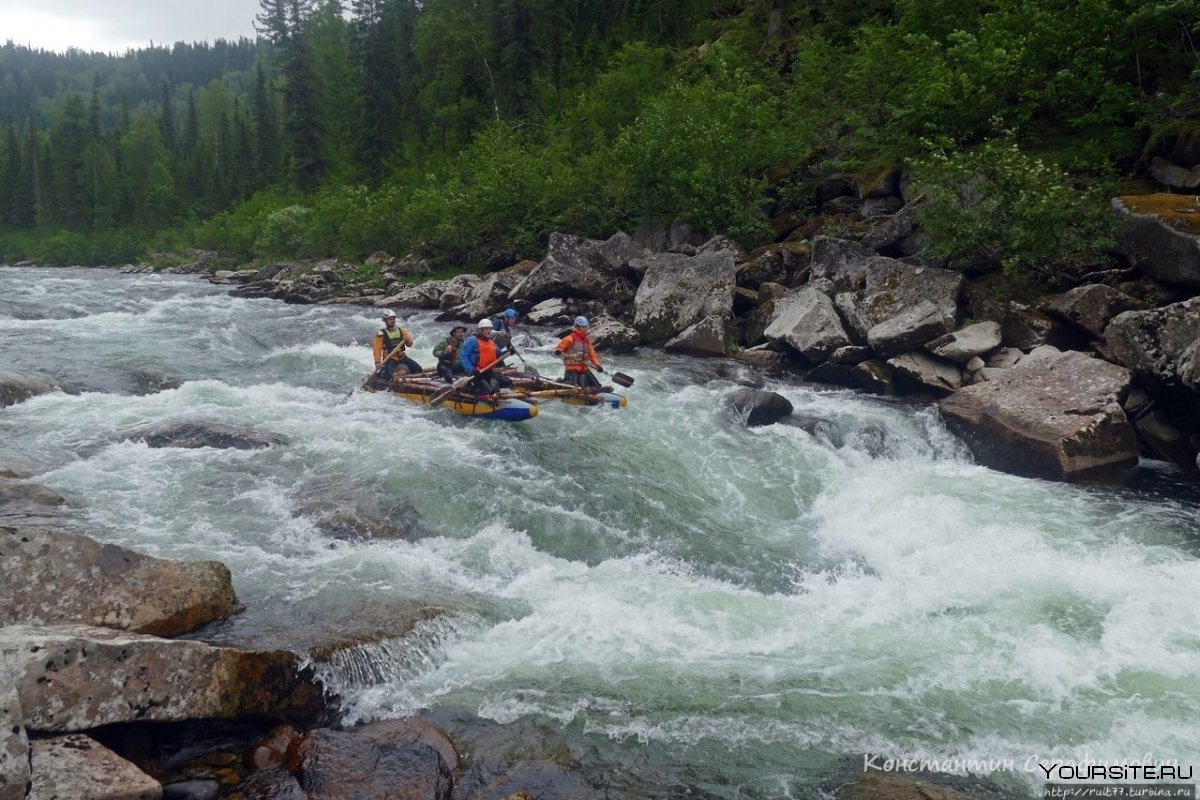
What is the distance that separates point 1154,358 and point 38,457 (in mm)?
15471

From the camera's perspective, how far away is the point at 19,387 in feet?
43.3

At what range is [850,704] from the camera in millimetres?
A: 6016

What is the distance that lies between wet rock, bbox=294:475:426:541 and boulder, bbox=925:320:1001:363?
1030 cm

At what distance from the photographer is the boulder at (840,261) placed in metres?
17.0

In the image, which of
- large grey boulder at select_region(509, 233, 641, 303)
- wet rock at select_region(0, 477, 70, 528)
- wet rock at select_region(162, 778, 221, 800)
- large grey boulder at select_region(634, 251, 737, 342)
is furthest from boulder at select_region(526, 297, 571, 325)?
wet rock at select_region(162, 778, 221, 800)

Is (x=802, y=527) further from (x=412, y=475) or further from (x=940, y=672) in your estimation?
(x=412, y=475)

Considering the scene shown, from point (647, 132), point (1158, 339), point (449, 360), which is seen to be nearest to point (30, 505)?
point (449, 360)

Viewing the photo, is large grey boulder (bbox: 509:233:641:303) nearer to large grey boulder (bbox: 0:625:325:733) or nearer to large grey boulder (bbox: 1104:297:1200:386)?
large grey boulder (bbox: 1104:297:1200:386)

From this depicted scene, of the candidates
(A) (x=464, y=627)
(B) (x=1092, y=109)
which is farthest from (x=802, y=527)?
(B) (x=1092, y=109)

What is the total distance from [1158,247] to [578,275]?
13716 mm


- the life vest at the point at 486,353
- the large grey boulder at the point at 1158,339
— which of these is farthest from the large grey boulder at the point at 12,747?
the large grey boulder at the point at 1158,339

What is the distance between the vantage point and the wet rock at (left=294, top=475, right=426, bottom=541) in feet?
28.3

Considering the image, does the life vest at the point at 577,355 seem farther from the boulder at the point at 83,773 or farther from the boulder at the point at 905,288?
the boulder at the point at 83,773

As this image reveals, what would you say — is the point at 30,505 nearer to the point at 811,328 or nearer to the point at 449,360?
the point at 449,360
